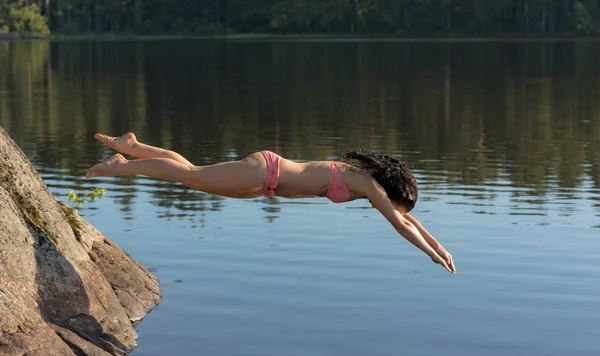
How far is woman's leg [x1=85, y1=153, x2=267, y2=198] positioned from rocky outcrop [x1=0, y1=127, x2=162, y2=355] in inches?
34.9

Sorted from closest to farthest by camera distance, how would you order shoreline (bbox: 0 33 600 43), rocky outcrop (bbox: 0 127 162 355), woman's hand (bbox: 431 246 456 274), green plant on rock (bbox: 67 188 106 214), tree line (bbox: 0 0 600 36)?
rocky outcrop (bbox: 0 127 162 355) < woman's hand (bbox: 431 246 456 274) < green plant on rock (bbox: 67 188 106 214) < shoreline (bbox: 0 33 600 43) < tree line (bbox: 0 0 600 36)

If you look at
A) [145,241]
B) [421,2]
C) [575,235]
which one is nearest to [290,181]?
[145,241]

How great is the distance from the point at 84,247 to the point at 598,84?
5036 centimetres

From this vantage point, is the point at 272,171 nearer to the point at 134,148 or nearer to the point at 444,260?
the point at 134,148

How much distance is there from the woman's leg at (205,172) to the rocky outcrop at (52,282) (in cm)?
89

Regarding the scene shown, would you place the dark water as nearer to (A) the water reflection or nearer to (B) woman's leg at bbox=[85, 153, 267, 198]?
(A) the water reflection

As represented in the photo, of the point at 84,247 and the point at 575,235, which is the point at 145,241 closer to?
the point at 84,247

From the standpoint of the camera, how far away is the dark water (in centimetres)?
1273

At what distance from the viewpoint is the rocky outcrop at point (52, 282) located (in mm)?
10484

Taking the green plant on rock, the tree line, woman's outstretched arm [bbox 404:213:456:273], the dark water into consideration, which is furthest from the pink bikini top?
the tree line

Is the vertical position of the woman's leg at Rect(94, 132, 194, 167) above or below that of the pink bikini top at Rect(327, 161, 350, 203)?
above

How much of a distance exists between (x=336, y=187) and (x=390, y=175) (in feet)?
1.56

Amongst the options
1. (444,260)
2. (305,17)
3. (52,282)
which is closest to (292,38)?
(305,17)

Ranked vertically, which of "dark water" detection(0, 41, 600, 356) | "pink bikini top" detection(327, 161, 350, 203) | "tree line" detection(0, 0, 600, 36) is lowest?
"dark water" detection(0, 41, 600, 356)
